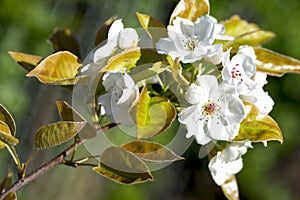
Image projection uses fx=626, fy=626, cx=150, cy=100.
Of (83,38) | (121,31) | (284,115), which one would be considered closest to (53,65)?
(121,31)

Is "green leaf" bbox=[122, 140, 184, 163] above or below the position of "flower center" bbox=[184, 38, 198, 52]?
below

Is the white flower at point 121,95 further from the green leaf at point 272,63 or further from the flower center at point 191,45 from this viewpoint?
the green leaf at point 272,63

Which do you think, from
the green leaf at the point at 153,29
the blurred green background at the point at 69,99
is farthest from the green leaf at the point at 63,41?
the blurred green background at the point at 69,99

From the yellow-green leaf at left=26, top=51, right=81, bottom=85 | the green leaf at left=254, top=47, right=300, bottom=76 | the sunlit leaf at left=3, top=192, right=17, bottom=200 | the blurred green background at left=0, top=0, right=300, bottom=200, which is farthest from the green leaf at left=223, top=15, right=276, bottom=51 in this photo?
the blurred green background at left=0, top=0, right=300, bottom=200

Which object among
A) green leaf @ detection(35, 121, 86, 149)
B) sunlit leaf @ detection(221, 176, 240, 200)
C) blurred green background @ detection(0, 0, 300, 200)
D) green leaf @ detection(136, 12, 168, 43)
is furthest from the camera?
blurred green background @ detection(0, 0, 300, 200)

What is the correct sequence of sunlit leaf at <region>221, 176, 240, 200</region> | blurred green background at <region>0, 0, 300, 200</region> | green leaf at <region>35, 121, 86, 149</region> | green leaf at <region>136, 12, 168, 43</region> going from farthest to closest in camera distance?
1. blurred green background at <region>0, 0, 300, 200</region>
2. sunlit leaf at <region>221, 176, 240, 200</region>
3. green leaf at <region>136, 12, 168, 43</region>
4. green leaf at <region>35, 121, 86, 149</region>

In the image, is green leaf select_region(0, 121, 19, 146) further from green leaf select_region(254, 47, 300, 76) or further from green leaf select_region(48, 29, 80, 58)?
green leaf select_region(254, 47, 300, 76)

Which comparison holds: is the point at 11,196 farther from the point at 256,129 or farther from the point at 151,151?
the point at 256,129
